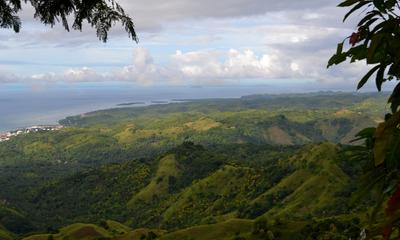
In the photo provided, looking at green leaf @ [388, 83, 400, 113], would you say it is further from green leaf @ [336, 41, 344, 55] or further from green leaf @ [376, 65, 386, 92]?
green leaf @ [336, 41, 344, 55]

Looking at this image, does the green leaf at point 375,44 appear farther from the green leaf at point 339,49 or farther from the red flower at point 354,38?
the green leaf at point 339,49

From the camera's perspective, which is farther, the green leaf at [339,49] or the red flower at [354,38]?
the green leaf at [339,49]

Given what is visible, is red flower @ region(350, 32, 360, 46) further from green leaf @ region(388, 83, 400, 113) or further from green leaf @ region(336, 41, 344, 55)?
green leaf @ region(388, 83, 400, 113)

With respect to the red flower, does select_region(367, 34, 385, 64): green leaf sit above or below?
below

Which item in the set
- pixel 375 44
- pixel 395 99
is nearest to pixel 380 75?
pixel 395 99

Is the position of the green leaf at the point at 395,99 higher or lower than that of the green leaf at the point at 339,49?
lower

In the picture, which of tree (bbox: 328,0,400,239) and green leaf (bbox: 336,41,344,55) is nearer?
tree (bbox: 328,0,400,239)

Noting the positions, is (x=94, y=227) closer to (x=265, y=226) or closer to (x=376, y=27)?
(x=265, y=226)

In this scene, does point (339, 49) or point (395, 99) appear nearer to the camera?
point (395, 99)

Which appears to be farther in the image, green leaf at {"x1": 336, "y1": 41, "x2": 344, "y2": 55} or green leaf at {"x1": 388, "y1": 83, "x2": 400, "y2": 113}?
green leaf at {"x1": 336, "y1": 41, "x2": 344, "y2": 55}

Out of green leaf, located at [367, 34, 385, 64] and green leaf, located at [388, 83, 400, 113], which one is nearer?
green leaf, located at [367, 34, 385, 64]

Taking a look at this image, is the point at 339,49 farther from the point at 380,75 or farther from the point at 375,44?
the point at 375,44

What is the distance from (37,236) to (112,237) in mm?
29659

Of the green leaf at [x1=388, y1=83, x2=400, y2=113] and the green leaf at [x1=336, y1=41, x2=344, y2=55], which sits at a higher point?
the green leaf at [x1=336, y1=41, x2=344, y2=55]
